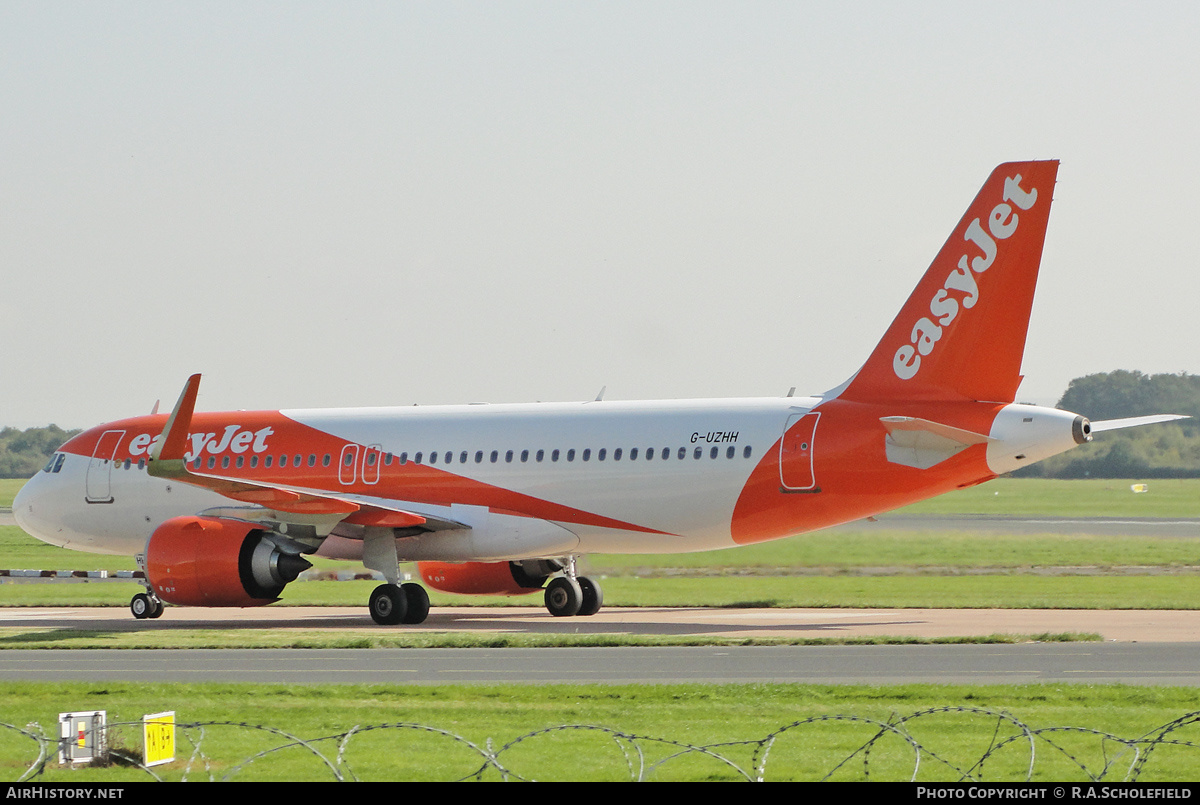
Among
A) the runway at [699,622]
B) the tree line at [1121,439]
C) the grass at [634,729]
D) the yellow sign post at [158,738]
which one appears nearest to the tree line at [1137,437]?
the tree line at [1121,439]

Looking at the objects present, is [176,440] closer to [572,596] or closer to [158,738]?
[572,596]

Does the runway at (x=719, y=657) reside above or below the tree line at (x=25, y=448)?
below

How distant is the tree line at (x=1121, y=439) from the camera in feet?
296

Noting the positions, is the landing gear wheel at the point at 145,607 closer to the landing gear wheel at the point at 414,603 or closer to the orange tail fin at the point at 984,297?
the landing gear wheel at the point at 414,603

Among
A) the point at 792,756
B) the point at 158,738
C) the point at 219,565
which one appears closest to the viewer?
the point at 158,738

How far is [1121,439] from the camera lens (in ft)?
311

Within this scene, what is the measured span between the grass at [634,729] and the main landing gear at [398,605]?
9.46 m

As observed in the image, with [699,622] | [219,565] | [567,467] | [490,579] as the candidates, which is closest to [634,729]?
[699,622]

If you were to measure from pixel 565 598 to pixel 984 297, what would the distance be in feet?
34.2

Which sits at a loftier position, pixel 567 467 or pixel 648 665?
pixel 567 467
